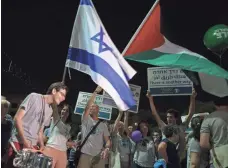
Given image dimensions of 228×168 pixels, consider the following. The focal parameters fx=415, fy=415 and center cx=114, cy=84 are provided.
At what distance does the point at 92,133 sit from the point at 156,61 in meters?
1.59

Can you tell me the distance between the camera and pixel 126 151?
9.28 metres

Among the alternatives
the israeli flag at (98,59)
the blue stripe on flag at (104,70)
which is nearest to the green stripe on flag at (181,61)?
the israeli flag at (98,59)

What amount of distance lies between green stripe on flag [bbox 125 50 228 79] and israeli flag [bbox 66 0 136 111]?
0.62 m

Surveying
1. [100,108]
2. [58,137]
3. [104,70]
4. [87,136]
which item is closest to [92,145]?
[87,136]

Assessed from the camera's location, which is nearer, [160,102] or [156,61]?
[156,61]

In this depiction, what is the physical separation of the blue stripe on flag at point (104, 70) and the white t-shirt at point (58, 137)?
0.99 m

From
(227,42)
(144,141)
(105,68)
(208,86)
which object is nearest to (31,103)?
(105,68)

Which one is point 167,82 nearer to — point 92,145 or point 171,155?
point 92,145

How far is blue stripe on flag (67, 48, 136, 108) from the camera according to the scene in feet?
17.8

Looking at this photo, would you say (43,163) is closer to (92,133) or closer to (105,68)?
(105,68)

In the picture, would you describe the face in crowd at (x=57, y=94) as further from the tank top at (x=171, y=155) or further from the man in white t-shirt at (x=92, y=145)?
the tank top at (x=171, y=155)

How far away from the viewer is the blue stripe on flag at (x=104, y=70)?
17.8 feet

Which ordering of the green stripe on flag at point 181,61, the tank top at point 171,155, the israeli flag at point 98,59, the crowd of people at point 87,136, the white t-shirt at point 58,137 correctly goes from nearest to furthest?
the crowd of people at point 87,136, the israeli flag at point 98,59, the tank top at point 171,155, the white t-shirt at point 58,137, the green stripe on flag at point 181,61

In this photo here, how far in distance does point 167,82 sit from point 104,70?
3292 mm
